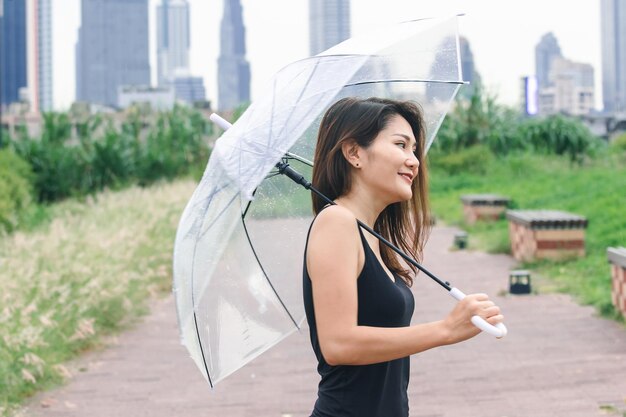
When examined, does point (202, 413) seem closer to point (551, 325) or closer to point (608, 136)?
point (551, 325)

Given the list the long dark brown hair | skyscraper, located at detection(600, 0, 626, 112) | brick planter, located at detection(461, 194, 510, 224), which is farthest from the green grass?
skyscraper, located at detection(600, 0, 626, 112)

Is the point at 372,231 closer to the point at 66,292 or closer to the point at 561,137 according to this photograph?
the point at 66,292

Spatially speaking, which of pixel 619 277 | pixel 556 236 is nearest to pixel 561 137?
pixel 556 236

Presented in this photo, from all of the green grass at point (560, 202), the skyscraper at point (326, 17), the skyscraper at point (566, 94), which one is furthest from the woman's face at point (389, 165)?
the skyscraper at point (326, 17)

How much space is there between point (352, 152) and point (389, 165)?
0.11m

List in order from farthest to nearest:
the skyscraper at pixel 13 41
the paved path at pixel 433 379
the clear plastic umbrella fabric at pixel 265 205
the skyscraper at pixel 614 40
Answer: the skyscraper at pixel 13 41
the skyscraper at pixel 614 40
the paved path at pixel 433 379
the clear plastic umbrella fabric at pixel 265 205

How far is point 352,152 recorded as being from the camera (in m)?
2.72

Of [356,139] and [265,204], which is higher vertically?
[356,139]

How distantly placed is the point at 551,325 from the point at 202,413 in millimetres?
3517

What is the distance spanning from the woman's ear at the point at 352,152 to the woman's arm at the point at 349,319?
9.3 inches

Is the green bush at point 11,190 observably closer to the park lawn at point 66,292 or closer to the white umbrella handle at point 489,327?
the park lawn at point 66,292

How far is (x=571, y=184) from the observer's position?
799 inches

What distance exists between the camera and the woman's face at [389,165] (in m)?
2.68

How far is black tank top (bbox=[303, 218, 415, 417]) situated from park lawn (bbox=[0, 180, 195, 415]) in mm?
3870
